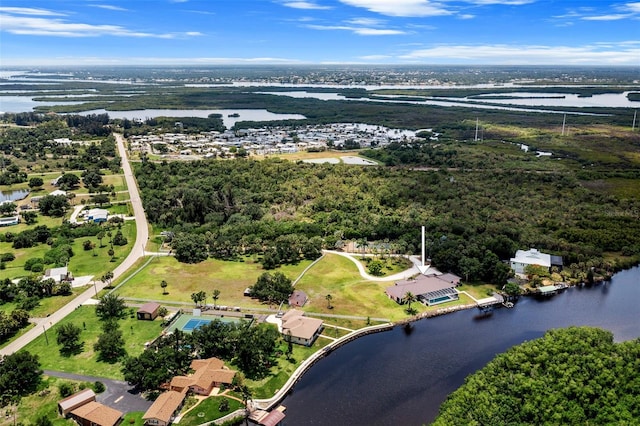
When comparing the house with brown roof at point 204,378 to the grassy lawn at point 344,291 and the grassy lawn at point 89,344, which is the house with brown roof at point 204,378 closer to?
the grassy lawn at point 89,344

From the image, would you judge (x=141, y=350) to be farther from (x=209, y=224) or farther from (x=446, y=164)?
(x=446, y=164)

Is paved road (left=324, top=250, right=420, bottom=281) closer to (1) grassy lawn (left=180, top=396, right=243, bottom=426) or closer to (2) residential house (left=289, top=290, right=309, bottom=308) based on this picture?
(2) residential house (left=289, top=290, right=309, bottom=308)

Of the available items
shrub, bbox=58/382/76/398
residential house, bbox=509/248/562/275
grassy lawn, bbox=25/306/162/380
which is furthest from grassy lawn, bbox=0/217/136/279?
residential house, bbox=509/248/562/275

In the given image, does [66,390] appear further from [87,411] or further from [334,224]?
[334,224]

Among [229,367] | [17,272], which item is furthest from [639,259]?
[17,272]

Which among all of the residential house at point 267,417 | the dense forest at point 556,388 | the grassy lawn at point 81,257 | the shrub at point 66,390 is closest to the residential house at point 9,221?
the grassy lawn at point 81,257

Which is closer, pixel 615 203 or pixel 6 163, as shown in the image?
pixel 615 203
